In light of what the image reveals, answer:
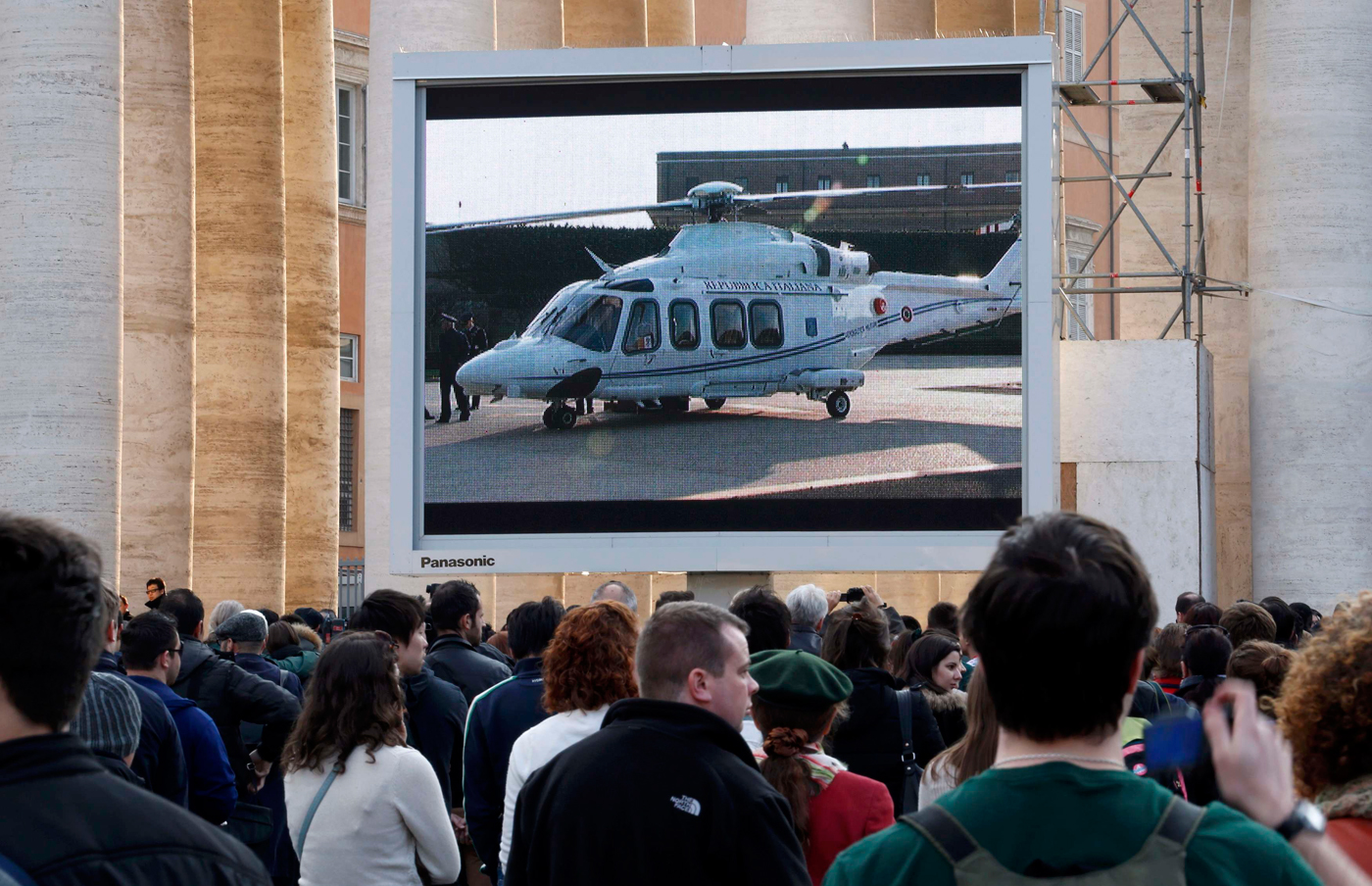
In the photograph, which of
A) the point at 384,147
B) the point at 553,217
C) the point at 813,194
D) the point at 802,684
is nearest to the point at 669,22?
the point at 384,147

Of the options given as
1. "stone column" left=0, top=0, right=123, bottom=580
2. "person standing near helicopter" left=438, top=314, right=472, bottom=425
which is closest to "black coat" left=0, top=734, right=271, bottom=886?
"person standing near helicopter" left=438, top=314, right=472, bottom=425

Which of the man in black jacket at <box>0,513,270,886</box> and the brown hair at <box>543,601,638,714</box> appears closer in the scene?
the man in black jacket at <box>0,513,270,886</box>

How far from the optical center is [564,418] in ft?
58.1

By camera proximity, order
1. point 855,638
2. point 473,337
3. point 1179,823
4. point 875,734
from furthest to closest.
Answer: point 473,337 < point 855,638 < point 875,734 < point 1179,823

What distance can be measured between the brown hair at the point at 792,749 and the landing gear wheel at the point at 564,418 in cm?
1235

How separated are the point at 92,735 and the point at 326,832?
82 cm

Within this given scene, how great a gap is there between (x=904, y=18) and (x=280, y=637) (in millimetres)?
19976

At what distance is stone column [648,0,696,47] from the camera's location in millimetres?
31589

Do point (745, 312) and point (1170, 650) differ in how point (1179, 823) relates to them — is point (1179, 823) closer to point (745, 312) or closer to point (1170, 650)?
point (1170, 650)

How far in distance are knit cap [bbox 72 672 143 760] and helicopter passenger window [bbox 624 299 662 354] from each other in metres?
11.5

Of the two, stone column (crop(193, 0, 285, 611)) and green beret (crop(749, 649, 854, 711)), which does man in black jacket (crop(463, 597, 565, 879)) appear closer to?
green beret (crop(749, 649, 854, 711))

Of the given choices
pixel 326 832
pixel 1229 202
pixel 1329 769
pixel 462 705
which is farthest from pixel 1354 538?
pixel 1329 769

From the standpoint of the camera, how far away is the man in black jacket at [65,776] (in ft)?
9.00

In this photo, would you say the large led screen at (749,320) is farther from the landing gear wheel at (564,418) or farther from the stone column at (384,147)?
the stone column at (384,147)
